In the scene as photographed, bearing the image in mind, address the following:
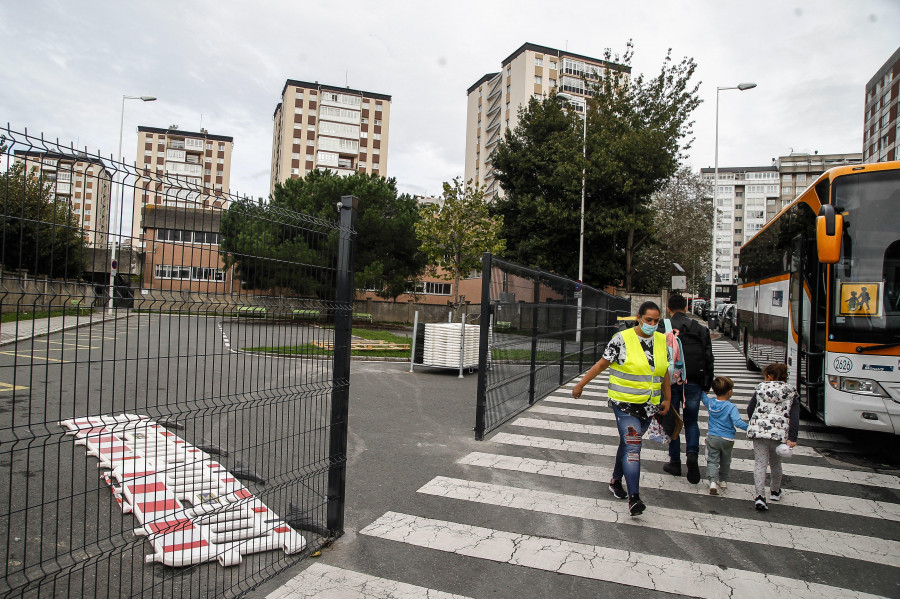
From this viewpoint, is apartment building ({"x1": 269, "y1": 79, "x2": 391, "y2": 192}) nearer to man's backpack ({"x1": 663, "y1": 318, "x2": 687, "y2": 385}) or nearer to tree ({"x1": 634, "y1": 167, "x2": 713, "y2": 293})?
tree ({"x1": 634, "y1": 167, "x2": 713, "y2": 293})

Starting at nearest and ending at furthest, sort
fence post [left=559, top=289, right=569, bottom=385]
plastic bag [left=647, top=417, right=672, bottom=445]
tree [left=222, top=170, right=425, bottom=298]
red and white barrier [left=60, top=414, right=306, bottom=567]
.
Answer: red and white barrier [left=60, top=414, right=306, bottom=567]
plastic bag [left=647, top=417, right=672, bottom=445]
fence post [left=559, top=289, right=569, bottom=385]
tree [left=222, top=170, right=425, bottom=298]

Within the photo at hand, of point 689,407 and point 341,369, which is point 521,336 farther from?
point 341,369

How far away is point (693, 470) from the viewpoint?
5.77 m

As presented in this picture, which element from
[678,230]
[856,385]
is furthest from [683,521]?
[678,230]

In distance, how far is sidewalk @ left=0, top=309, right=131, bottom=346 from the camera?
92.3 inches

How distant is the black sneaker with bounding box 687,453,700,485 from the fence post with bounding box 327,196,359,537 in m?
3.47

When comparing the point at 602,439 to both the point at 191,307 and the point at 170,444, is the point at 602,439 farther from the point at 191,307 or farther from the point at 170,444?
the point at 191,307

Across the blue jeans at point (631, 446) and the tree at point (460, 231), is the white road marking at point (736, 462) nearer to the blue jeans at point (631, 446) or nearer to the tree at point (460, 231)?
the blue jeans at point (631, 446)

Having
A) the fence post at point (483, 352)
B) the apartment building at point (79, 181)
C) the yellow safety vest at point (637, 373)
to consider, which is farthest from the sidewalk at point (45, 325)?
the fence post at point (483, 352)

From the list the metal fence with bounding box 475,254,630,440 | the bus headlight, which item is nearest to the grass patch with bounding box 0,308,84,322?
the metal fence with bounding box 475,254,630,440

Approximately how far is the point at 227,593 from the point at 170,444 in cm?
292

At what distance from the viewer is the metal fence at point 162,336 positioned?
2.41 m

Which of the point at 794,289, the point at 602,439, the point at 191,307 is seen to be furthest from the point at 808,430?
the point at 191,307

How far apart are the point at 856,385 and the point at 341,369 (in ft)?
19.0
